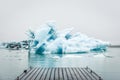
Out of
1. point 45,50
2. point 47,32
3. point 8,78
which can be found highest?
point 47,32

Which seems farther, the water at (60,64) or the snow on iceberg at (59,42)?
the snow on iceberg at (59,42)

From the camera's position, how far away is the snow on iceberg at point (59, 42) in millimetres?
9570

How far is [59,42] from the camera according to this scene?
9.42 metres

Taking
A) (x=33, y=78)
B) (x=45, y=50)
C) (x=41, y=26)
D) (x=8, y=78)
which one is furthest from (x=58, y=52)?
(x=33, y=78)

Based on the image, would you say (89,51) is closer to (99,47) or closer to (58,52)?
(99,47)

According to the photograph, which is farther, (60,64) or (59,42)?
(59,42)

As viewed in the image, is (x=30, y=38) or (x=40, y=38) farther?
(x=30, y=38)

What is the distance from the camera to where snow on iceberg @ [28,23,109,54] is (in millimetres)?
9570

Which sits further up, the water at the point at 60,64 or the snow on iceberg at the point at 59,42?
the snow on iceberg at the point at 59,42

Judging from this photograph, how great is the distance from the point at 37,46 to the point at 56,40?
76cm

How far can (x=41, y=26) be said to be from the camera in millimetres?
9992

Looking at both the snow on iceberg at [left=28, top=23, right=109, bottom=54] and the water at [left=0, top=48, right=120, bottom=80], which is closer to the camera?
the water at [left=0, top=48, right=120, bottom=80]

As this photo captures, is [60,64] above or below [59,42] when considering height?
below

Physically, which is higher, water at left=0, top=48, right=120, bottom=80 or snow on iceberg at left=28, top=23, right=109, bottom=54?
snow on iceberg at left=28, top=23, right=109, bottom=54
